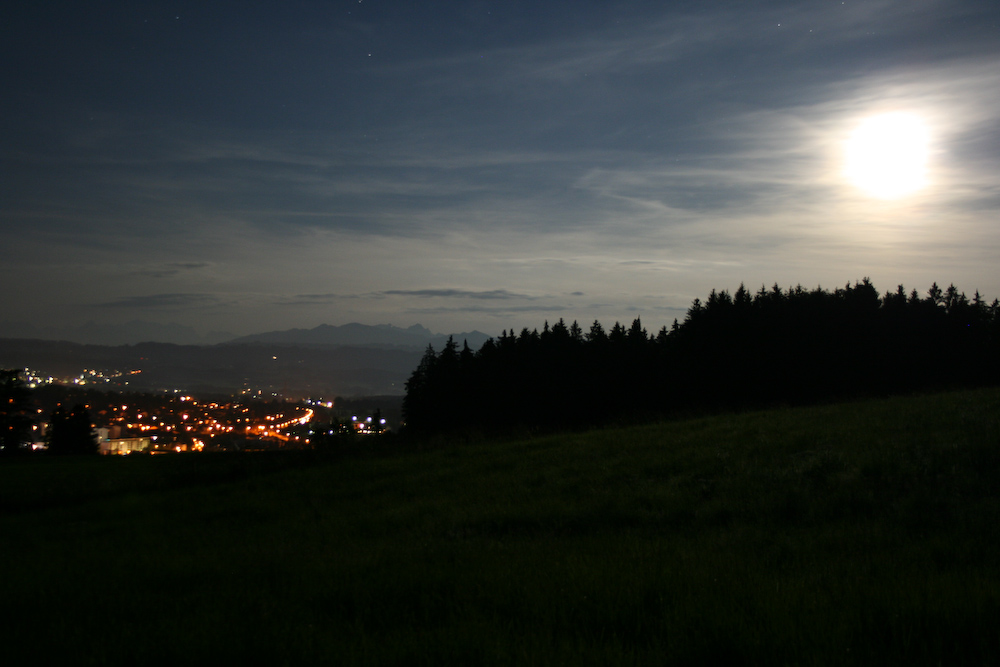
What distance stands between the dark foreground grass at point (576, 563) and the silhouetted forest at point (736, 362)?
94.1ft

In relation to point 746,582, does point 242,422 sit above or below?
below

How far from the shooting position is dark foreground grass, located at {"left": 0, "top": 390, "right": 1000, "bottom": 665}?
3.98m

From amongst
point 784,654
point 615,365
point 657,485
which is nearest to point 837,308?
point 615,365

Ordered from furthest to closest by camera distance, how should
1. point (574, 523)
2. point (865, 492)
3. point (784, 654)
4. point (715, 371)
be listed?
point (715, 371), point (574, 523), point (865, 492), point (784, 654)

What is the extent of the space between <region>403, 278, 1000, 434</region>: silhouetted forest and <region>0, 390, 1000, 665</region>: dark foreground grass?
94.1 feet

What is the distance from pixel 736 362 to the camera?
44.2m

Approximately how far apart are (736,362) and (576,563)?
136ft

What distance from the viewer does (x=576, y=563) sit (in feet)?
19.8

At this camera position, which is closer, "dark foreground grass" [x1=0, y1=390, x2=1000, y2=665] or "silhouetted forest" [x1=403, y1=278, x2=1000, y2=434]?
"dark foreground grass" [x1=0, y1=390, x2=1000, y2=665]

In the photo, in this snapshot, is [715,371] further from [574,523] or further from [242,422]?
[242,422]

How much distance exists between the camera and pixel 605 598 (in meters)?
4.88

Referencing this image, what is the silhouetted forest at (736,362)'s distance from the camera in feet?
142

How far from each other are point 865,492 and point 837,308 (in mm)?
41404

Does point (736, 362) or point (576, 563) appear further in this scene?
point (736, 362)
